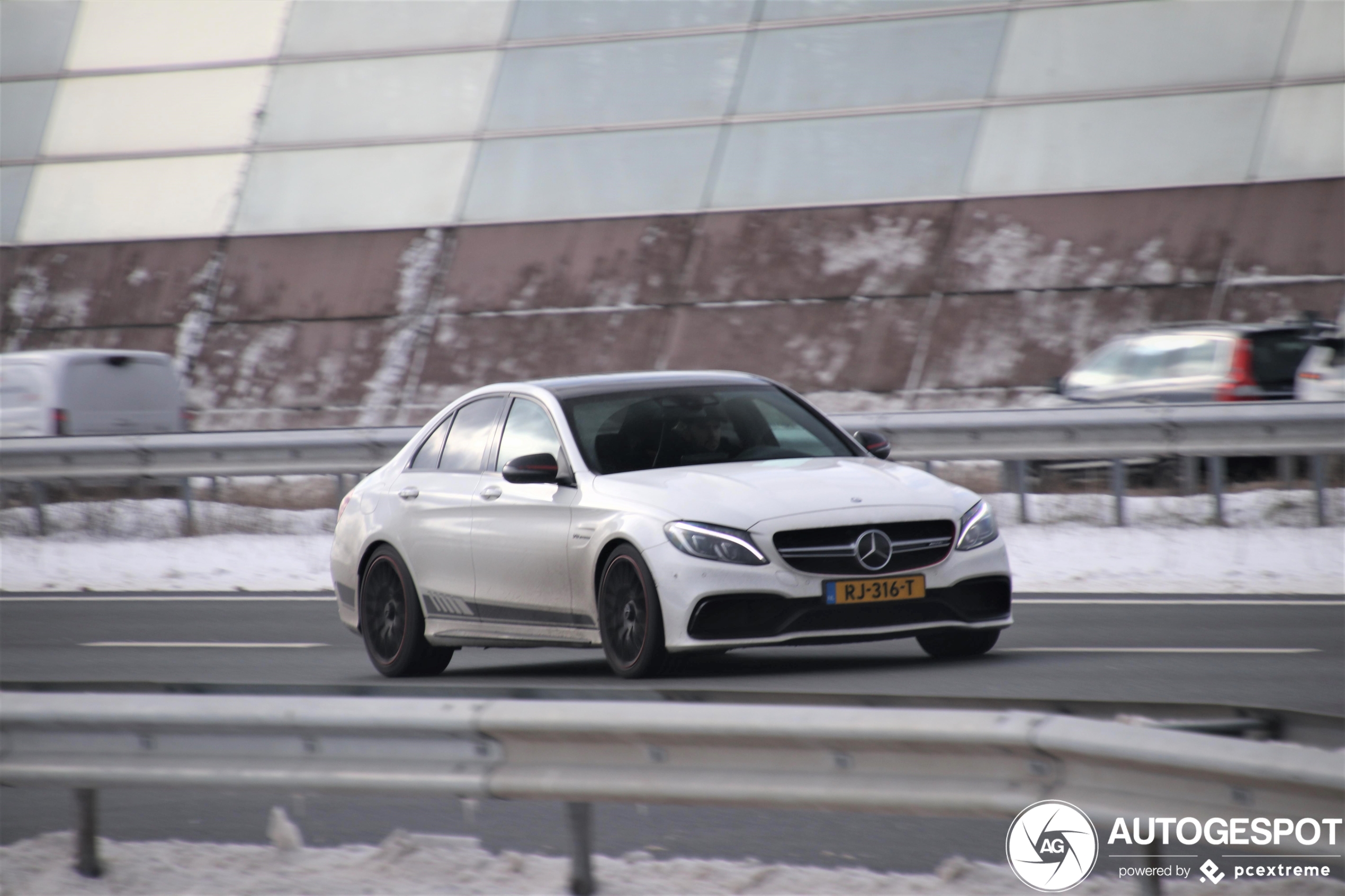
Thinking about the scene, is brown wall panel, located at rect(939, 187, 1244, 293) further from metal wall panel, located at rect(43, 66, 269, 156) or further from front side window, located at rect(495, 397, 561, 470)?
front side window, located at rect(495, 397, 561, 470)

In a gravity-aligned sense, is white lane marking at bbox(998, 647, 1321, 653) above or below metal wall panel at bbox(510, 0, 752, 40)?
below

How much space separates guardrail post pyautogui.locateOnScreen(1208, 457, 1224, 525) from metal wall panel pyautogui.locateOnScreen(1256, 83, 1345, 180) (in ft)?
28.4

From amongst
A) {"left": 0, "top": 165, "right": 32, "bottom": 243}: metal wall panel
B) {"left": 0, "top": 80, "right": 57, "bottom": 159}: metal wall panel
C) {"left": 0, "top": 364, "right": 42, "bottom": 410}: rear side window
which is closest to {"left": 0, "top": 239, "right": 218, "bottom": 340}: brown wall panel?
{"left": 0, "top": 165, "right": 32, "bottom": 243}: metal wall panel

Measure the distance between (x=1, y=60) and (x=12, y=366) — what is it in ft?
34.7

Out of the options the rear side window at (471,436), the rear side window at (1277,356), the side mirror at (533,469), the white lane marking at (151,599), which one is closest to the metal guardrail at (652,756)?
the side mirror at (533,469)

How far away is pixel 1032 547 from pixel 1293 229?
875 cm

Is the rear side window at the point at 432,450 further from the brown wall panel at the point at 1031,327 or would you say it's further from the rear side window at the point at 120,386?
the brown wall panel at the point at 1031,327

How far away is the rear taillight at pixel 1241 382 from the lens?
17.2 meters

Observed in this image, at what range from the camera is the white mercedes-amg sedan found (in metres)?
8.85

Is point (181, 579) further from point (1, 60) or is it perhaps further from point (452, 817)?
point (1, 60)

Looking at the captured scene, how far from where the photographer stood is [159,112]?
1117 inches

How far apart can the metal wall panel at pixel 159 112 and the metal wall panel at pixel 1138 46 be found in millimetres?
10610

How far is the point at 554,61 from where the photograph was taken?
26.5 meters

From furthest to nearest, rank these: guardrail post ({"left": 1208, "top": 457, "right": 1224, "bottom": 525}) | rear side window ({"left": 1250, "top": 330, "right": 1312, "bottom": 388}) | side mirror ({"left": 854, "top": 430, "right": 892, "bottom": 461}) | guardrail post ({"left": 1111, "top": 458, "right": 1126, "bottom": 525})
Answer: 1. rear side window ({"left": 1250, "top": 330, "right": 1312, "bottom": 388})
2. guardrail post ({"left": 1111, "top": 458, "right": 1126, "bottom": 525})
3. guardrail post ({"left": 1208, "top": 457, "right": 1224, "bottom": 525})
4. side mirror ({"left": 854, "top": 430, "right": 892, "bottom": 461})
